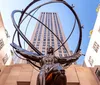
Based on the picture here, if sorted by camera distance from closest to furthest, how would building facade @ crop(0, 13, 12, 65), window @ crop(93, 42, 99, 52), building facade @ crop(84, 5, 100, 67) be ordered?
building facade @ crop(0, 13, 12, 65) < building facade @ crop(84, 5, 100, 67) < window @ crop(93, 42, 99, 52)

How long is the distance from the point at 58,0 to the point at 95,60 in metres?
10.9

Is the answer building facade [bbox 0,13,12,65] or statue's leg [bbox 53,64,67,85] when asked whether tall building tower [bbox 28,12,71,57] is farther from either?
statue's leg [bbox 53,64,67,85]

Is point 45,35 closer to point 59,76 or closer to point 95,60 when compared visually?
point 95,60

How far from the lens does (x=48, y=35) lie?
6400cm

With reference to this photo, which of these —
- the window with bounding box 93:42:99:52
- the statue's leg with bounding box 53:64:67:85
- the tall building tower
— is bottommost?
the statue's leg with bounding box 53:64:67:85

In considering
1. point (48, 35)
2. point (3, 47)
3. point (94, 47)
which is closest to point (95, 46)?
point (94, 47)

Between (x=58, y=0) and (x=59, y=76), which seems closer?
(x=59, y=76)

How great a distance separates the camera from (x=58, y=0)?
9.95m

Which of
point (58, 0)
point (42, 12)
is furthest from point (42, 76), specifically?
point (42, 12)

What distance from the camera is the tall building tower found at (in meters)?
52.1

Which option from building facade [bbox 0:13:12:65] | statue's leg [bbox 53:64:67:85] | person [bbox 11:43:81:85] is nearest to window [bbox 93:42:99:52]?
building facade [bbox 0:13:12:65]

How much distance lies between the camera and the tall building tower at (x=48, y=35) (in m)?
52.1

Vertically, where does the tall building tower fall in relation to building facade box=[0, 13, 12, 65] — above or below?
above

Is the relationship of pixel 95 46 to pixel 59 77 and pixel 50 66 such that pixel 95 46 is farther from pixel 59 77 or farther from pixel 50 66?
pixel 59 77
